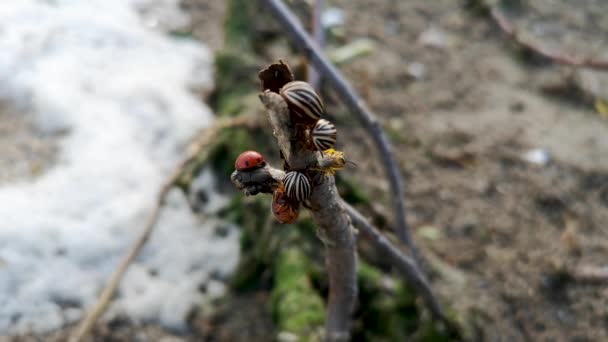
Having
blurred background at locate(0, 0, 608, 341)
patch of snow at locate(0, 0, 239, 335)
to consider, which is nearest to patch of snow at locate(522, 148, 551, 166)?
blurred background at locate(0, 0, 608, 341)

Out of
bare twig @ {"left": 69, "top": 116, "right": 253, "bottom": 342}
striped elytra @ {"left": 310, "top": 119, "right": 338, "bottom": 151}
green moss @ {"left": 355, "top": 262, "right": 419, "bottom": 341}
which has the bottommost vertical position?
green moss @ {"left": 355, "top": 262, "right": 419, "bottom": 341}

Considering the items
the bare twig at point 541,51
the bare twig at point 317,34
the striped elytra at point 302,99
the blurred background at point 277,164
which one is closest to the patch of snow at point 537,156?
the blurred background at point 277,164

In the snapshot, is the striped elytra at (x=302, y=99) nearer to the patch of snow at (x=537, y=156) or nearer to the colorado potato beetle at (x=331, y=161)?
the colorado potato beetle at (x=331, y=161)

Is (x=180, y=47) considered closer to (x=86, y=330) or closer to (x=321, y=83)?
(x=321, y=83)

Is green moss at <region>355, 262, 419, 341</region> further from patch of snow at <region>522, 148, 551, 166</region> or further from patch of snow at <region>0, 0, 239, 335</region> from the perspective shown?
patch of snow at <region>522, 148, 551, 166</region>

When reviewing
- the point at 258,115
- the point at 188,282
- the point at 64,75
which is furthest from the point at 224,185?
the point at 64,75

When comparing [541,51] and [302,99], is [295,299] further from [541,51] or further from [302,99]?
[541,51]
